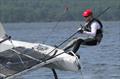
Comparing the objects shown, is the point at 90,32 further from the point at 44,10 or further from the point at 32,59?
the point at 44,10

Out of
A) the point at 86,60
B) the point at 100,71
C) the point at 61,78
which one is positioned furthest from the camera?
the point at 86,60

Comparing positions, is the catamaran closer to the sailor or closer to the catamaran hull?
the catamaran hull

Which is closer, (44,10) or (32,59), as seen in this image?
(32,59)

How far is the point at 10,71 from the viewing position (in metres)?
18.6

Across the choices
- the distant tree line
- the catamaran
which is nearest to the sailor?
the catamaran

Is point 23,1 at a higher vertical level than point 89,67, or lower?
higher

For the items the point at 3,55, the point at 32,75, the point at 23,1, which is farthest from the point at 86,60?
the point at 23,1

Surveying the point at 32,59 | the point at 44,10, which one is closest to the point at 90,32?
the point at 32,59

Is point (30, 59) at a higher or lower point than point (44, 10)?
lower

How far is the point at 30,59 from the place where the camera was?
63.0 ft

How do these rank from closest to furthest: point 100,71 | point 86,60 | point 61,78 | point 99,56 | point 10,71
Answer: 1. point 10,71
2. point 61,78
3. point 100,71
4. point 86,60
5. point 99,56

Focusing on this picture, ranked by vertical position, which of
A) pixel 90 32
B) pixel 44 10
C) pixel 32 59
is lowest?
pixel 32 59

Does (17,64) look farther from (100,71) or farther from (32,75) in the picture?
(100,71)

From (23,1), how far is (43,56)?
372 ft
